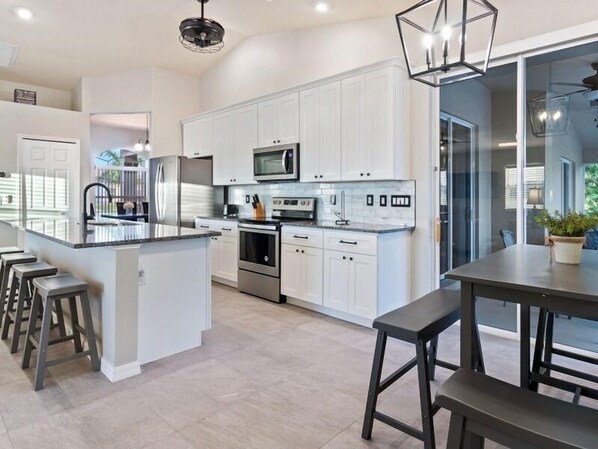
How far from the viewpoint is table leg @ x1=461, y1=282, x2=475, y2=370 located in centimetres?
154

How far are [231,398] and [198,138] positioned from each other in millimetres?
4552

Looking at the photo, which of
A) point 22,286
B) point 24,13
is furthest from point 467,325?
point 24,13

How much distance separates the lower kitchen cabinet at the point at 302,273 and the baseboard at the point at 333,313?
108 mm

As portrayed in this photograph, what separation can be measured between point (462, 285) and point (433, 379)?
4.03 feet

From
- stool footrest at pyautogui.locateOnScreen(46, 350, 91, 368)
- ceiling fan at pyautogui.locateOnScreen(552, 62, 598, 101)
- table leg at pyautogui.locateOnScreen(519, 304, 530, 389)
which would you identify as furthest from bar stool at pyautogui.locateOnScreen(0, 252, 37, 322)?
ceiling fan at pyautogui.locateOnScreen(552, 62, 598, 101)

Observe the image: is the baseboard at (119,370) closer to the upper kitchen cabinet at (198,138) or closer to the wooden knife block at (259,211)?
the wooden knife block at (259,211)

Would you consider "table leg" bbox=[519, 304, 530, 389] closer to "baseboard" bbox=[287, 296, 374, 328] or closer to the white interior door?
"baseboard" bbox=[287, 296, 374, 328]

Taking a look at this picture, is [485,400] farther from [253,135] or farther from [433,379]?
[253,135]

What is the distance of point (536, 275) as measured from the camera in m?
1.55

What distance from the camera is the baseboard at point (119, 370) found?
248 cm

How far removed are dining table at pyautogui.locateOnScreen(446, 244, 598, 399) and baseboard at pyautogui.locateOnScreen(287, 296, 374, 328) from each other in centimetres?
176

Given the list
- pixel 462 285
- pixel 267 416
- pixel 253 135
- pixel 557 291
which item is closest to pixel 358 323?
pixel 267 416

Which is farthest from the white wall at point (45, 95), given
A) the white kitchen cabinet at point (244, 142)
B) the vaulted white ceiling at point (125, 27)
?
the white kitchen cabinet at point (244, 142)

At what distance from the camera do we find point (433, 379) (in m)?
2.52
